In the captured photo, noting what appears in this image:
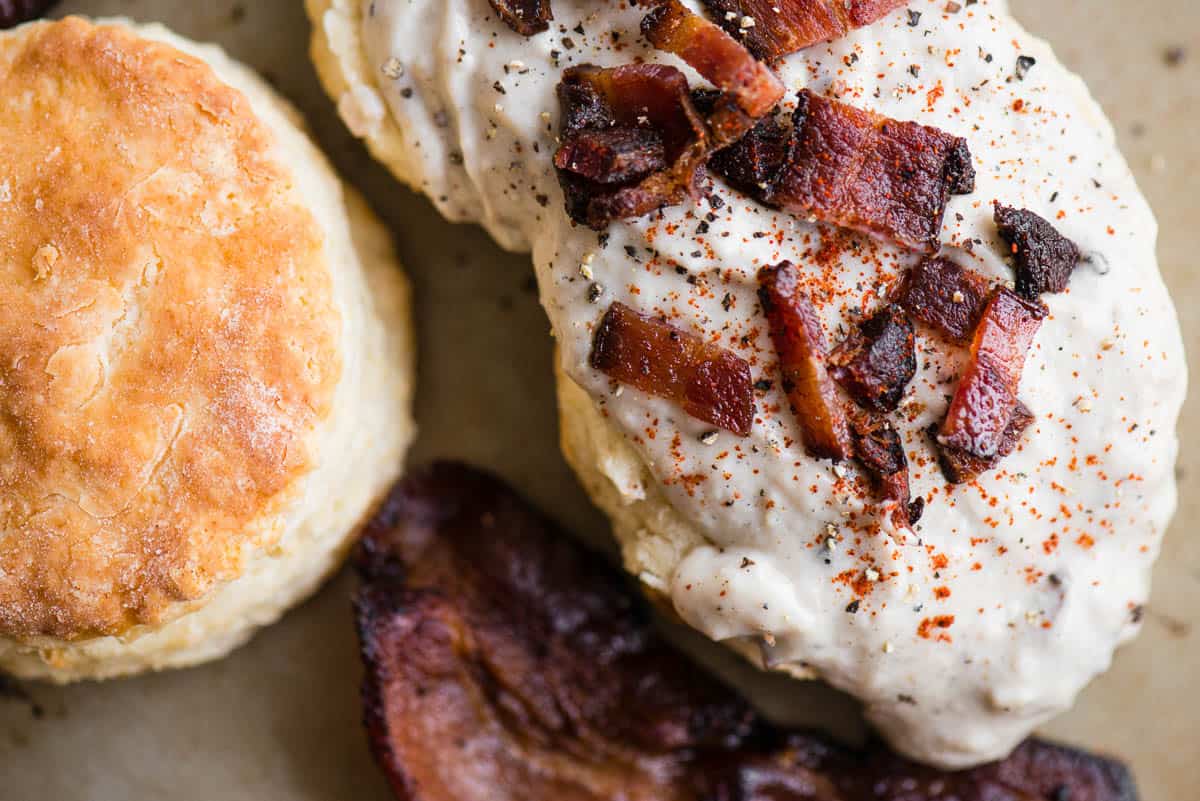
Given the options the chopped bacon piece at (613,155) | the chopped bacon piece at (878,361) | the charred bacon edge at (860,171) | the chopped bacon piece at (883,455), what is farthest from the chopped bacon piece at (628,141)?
the chopped bacon piece at (883,455)

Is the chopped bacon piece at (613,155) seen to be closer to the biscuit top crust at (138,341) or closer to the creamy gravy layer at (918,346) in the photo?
the creamy gravy layer at (918,346)

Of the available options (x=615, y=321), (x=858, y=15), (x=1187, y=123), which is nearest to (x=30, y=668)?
(x=615, y=321)

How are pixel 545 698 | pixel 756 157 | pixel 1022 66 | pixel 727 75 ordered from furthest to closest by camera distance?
pixel 545 698 → pixel 1022 66 → pixel 756 157 → pixel 727 75

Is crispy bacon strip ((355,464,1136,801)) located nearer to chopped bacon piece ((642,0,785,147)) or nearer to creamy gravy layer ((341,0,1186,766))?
creamy gravy layer ((341,0,1186,766))

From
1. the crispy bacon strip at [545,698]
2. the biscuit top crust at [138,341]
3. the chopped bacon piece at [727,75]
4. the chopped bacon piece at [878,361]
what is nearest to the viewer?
the chopped bacon piece at [727,75]

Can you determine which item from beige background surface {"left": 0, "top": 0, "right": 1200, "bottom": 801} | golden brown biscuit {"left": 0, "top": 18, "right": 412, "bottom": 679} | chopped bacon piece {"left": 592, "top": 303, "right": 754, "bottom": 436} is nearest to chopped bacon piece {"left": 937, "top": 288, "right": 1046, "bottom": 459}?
chopped bacon piece {"left": 592, "top": 303, "right": 754, "bottom": 436}

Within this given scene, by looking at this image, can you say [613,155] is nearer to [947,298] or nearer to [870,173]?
[870,173]

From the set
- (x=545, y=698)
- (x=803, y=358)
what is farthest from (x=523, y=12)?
(x=545, y=698)
